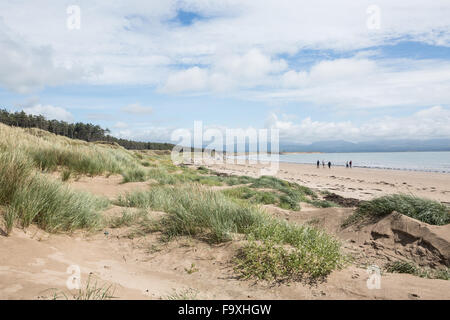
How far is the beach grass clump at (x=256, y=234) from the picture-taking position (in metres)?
3.79

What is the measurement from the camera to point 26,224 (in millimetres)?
4258

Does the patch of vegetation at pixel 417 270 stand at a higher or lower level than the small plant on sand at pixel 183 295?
lower

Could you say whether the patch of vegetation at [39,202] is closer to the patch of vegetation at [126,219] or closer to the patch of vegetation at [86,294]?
the patch of vegetation at [126,219]

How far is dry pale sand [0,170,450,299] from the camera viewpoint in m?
3.04

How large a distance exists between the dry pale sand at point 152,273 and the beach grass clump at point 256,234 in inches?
7.3

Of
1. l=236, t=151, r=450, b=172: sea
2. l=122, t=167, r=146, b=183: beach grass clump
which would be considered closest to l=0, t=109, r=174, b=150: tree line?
l=236, t=151, r=450, b=172: sea

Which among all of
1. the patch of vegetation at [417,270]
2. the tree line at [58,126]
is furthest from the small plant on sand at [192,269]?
the tree line at [58,126]

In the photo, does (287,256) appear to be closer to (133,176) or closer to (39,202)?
(39,202)

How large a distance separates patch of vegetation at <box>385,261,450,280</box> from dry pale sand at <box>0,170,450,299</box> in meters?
0.45

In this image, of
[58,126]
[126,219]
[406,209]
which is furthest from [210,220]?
[58,126]

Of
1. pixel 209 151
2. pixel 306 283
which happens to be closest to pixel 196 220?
pixel 306 283

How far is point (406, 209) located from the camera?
6.94m

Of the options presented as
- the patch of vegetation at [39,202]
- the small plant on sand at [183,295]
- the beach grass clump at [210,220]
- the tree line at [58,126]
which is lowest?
the small plant on sand at [183,295]
